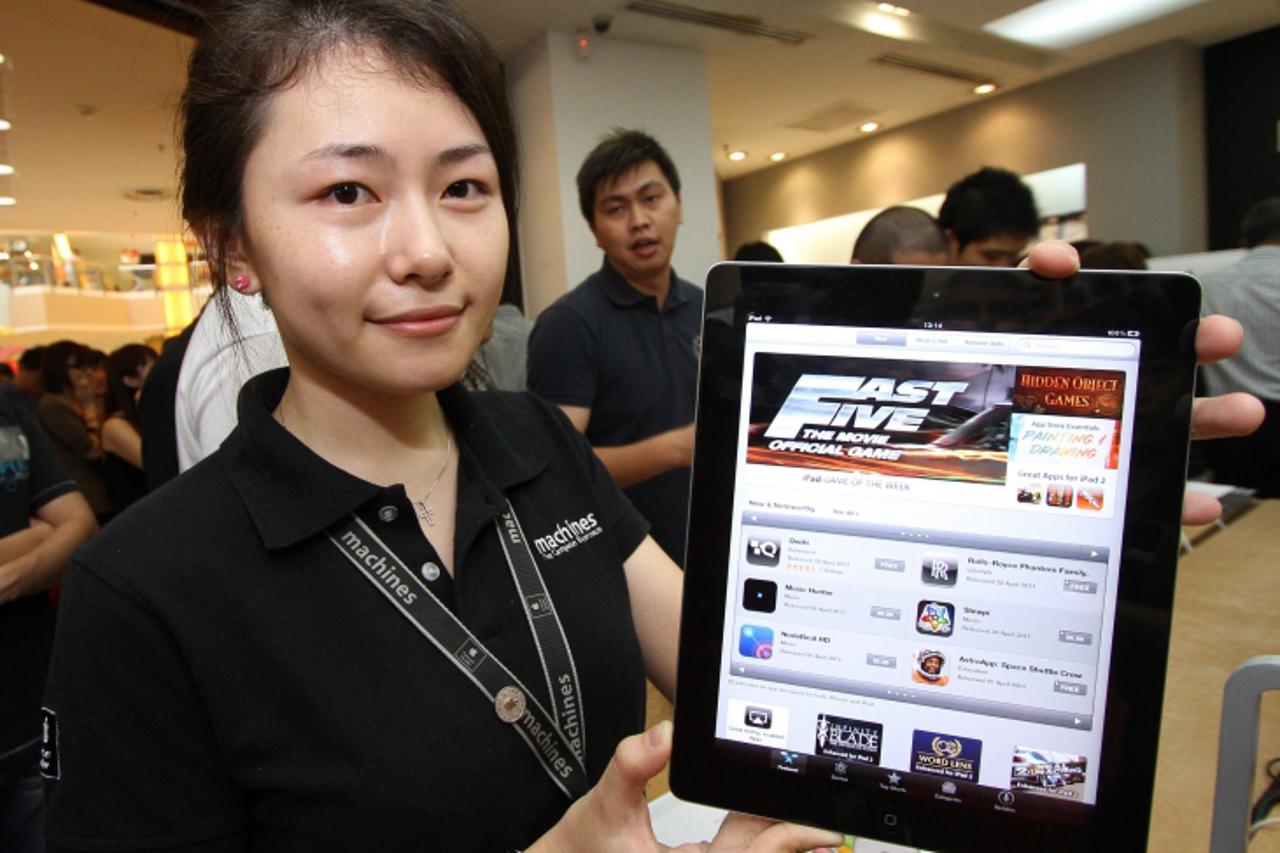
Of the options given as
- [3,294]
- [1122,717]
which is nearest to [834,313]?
[1122,717]

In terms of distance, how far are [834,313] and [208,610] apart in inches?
21.2

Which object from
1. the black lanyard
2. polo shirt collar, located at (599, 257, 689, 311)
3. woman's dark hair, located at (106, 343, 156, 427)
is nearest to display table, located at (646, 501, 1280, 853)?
the black lanyard

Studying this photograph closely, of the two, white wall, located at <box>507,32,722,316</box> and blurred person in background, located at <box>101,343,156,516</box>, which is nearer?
blurred person in background, located at <box>101,343,156,516</box>

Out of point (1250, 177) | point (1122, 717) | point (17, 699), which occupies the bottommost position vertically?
point (17, 699)

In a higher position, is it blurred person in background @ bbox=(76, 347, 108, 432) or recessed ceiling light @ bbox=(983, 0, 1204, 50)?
recessed ceiling light @ bbox=(983, 0, 1204, 50)

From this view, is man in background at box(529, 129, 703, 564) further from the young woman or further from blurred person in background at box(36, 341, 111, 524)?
blurred person in background at box(36, 341, 111, 524)

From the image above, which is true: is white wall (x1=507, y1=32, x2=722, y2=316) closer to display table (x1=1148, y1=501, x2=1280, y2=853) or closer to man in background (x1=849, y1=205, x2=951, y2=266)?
man in background (x1=849, y1=205, x2=951, y2=266)

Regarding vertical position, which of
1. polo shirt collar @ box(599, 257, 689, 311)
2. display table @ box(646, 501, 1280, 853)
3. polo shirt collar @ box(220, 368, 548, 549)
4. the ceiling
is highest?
the ceiling

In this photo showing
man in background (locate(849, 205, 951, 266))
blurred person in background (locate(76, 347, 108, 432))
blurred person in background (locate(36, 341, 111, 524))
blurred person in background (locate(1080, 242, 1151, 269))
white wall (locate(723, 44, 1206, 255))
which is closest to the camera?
man in background (locate(849, 205, 951, 266))

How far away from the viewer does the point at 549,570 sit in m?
0.82

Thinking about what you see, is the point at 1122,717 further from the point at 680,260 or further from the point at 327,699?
the point at 680,260

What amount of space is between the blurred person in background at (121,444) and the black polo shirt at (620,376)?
226 centimetres

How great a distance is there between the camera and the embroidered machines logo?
2.74 ft

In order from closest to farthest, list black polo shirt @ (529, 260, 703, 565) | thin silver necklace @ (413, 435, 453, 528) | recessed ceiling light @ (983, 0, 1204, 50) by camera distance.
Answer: thin silver necklace @ (413, 435, 453, 528) → black polo shirt @ (529, 260, 703, 565) → recessed ceiling light @ (983, 0, 1204, 50)
